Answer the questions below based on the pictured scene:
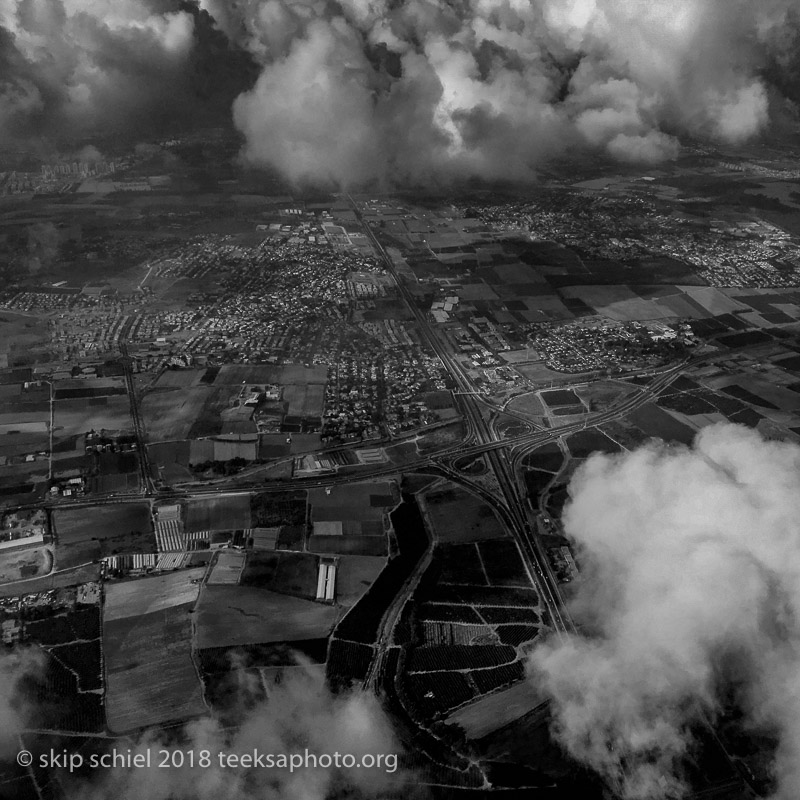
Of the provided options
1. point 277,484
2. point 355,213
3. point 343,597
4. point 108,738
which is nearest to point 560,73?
point 355,213

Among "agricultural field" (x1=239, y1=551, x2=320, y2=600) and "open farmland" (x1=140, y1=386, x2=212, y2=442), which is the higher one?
"agricultural field" (x1=239, y1=551, x2=320, y2=600)

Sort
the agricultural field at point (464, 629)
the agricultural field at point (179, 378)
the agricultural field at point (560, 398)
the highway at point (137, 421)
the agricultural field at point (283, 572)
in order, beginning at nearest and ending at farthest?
the agricultural field at point (464, 629), the agricultural field at point (283, 572), the highway at point (137, 421), the agricultural field at point (560, 398), the agricultural field at point (179, 378)

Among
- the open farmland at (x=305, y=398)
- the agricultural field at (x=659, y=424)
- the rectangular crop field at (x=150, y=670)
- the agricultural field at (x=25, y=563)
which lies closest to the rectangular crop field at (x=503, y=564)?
the rectangular crop field at (x=150, y=670)

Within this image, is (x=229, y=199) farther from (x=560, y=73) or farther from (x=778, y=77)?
(x=778, y=77)

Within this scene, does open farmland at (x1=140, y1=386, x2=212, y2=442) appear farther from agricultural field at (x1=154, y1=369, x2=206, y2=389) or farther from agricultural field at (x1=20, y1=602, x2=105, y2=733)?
agricultural field at (x1=20, y1=602, x2=105, y2=733)

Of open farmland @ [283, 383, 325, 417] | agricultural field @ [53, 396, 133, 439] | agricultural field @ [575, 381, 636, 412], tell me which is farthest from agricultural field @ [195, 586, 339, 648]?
agricultural field @ [575, 381, 636, 412]

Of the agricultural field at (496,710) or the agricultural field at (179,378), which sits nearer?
the agricultural field at (496,710)

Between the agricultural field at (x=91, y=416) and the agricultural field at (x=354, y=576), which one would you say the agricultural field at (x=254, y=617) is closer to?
the agricultural field at (x=354, y=576)
